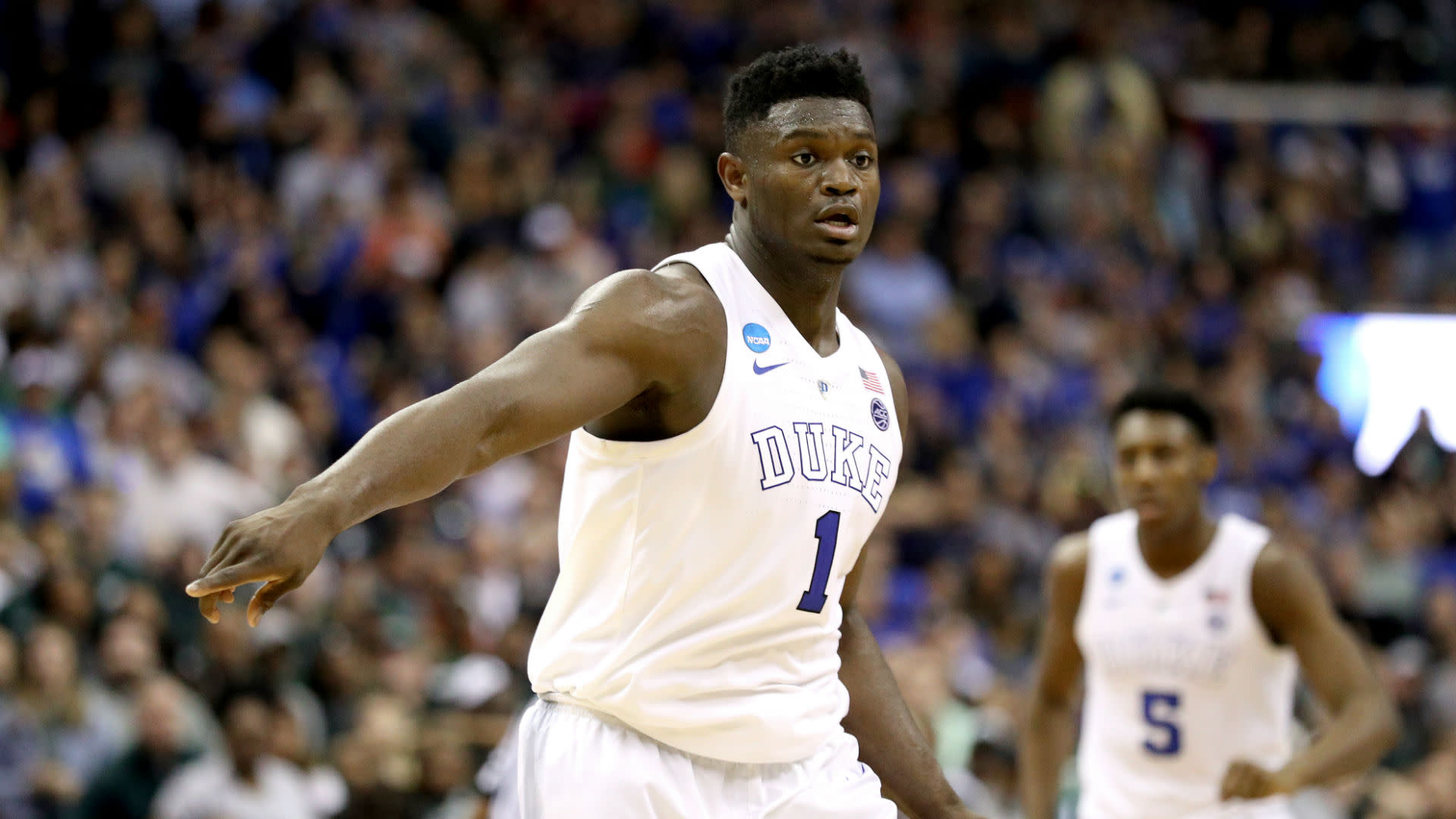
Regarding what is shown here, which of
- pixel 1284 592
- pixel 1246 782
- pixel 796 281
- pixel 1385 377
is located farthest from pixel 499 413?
pixel 1385 377

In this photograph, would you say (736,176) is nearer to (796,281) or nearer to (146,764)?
(796,281)

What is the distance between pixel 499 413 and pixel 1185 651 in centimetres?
375

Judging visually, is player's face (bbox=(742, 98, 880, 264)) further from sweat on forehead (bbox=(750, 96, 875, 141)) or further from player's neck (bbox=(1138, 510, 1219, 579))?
player's neck (bbox=(1138, 510, 1219, 579))

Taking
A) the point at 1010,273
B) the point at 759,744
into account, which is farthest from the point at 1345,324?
the point at 759,744

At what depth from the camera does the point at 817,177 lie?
12.8ft

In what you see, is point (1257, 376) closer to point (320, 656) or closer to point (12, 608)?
point (320, 656)

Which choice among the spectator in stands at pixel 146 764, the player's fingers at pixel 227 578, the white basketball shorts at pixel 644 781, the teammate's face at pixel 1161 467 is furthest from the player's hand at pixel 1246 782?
the spectator in stands at pixel 146 764

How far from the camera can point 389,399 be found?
→ 10.7 metres

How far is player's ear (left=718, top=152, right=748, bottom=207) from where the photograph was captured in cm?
407

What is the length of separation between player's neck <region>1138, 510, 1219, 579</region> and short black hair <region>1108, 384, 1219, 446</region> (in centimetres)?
30

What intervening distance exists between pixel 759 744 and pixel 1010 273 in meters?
10.8

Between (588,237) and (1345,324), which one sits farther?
(1345,324)

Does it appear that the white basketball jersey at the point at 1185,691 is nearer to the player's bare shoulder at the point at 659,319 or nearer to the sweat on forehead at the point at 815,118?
the sweat on forehead at the point at 815,118

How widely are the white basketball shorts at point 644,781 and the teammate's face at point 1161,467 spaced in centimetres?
267
